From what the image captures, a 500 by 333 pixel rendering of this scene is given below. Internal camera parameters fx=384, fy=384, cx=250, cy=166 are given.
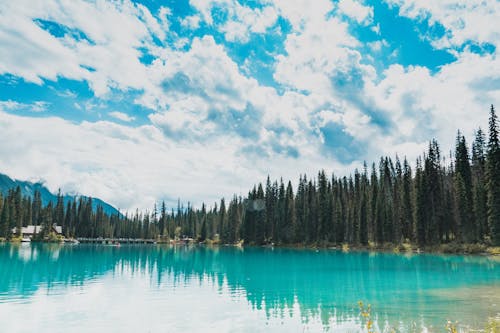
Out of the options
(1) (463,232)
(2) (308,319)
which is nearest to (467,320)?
(2) (308,319)

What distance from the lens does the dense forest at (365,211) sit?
72.6m

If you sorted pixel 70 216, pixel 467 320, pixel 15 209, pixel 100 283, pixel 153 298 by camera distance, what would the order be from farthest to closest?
1. pixel 70 216
2. pixel 15 209
3. pixel 100 283
4. pixel 153 298
5. pixel 467 320

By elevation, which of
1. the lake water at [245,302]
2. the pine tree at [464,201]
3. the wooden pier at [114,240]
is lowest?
the wooden pier at [114,240]

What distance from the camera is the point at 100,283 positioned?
35.1 metres

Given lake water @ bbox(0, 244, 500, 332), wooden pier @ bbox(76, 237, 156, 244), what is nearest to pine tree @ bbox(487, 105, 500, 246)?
lake water @ bbox(0, 244, 500, 332)

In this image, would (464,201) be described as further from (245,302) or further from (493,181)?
(245,302)

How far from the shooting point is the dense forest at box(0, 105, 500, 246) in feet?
238

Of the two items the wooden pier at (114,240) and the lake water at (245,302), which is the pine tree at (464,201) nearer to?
A: the lake water at (245,302)

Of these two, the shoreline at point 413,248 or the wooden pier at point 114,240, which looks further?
the wooden pier at point 114,240

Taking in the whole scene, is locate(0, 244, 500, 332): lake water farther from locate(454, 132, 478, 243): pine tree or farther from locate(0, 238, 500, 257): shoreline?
locate(454, 132, 478, 243): pine tree

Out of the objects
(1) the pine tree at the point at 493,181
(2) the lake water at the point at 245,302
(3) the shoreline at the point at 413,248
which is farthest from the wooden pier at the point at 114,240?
(1) the pine tree at the point at 493,181

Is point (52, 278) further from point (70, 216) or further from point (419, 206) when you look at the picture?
point (70, 216)

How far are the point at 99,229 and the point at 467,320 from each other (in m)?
186

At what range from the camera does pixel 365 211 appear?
344 feet
